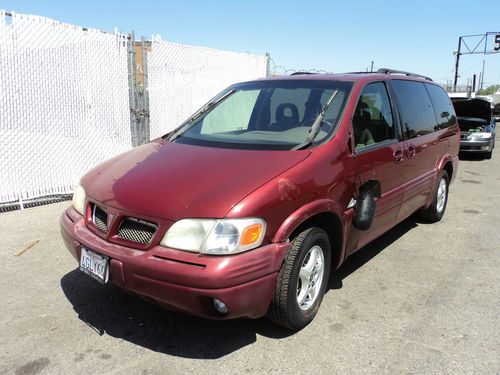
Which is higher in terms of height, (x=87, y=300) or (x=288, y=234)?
(x=288, y=234)

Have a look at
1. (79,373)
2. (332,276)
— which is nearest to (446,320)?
(332,276)

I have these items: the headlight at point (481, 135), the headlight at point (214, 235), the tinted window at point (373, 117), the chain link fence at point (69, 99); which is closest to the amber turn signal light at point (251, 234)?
the headlight at point (214, 235)

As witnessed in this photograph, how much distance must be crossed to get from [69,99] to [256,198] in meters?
4.81

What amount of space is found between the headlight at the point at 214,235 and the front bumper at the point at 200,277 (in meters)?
0.04

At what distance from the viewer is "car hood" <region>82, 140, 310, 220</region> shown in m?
2.67

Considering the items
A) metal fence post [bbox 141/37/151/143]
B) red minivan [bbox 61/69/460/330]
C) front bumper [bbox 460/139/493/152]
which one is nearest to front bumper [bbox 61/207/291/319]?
red minivan [bbox 61/69/460/330]

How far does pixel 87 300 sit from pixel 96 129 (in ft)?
12.7

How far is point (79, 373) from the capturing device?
269cm

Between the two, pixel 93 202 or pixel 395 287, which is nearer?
pixel 93 202

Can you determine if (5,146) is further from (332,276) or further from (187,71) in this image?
(332,276)

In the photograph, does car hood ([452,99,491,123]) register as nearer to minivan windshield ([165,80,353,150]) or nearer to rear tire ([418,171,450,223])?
rear tire ([418,171,450,223])

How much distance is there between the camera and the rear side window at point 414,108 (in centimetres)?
444

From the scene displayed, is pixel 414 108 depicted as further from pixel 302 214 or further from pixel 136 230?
pixel 136 230

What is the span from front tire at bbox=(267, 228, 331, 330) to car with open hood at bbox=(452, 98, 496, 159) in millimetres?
10748
